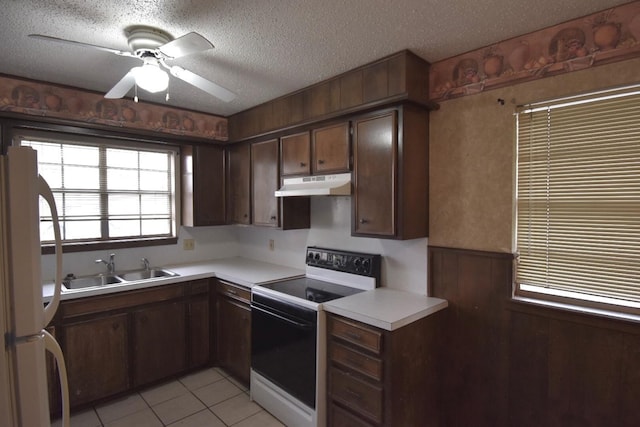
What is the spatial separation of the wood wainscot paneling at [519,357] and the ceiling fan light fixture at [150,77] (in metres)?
1.87

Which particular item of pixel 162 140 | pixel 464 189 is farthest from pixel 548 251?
pixel 162 140

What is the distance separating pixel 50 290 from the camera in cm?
247

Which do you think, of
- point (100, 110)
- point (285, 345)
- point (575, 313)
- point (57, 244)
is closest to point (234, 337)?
point (285, 345)

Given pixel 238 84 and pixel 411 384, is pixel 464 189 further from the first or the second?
pixel 238 84

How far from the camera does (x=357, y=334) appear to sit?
1.96 m

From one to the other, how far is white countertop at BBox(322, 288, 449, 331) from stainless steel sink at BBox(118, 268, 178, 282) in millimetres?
1741

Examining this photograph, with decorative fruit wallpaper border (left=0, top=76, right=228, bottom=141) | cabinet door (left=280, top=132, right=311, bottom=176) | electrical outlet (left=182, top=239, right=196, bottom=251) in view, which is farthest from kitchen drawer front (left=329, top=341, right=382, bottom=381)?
decorative fruit wallpaper border (left=0, top=76, right=228, bottom=141)

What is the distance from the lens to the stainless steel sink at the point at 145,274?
307cm

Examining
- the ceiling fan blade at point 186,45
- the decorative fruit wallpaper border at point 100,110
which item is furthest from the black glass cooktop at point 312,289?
the decorative fruit wallpaper border at point 100,110

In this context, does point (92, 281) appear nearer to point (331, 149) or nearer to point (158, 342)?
point (158, 342)

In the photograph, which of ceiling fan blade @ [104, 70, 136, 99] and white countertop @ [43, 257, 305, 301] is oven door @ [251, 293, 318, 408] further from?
ceiling fan blade @ [104, 70, 136, 99]

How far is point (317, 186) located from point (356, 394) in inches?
54.2

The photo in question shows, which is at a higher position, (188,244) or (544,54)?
(544,54)

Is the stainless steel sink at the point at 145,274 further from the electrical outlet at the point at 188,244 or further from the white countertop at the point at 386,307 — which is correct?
the white countertop at the point at 386,307
